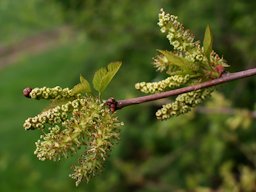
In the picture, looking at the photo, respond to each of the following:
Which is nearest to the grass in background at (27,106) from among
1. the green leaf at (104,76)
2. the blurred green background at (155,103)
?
the blurred green background at (155,103)

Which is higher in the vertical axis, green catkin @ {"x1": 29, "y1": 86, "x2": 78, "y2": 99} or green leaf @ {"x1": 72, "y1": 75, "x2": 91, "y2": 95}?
green leaf @ {"x1": 72, "y1": 75, "x2": 91, "y2": 95}

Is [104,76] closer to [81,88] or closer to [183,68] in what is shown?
[81,88]

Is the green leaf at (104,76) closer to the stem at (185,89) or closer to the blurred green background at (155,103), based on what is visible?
the stem at (185,89)

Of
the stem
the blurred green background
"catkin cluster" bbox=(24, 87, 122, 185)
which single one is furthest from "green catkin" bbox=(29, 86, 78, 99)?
the blurred green background

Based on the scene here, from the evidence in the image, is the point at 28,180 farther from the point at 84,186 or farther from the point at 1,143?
the point at 1,143

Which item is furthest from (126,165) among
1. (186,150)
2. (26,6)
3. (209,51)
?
(209,51)

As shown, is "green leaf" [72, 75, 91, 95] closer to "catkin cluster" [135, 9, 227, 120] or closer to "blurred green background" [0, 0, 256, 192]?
"catkin cluster" [135, 9, 227, 120]
